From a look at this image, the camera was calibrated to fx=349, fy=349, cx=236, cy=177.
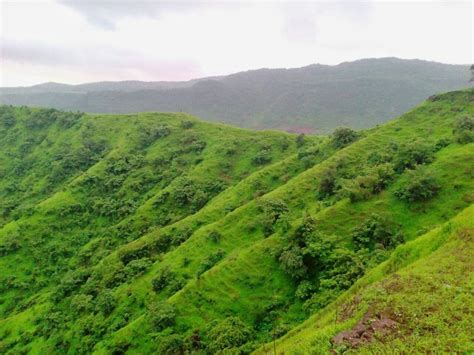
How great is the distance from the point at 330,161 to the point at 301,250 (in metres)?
26.5

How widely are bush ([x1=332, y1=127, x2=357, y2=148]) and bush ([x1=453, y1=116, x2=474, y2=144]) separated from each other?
66.2 ft

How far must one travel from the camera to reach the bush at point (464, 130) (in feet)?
181

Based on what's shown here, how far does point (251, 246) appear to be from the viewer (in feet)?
161

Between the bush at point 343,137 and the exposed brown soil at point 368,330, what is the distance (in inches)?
2527

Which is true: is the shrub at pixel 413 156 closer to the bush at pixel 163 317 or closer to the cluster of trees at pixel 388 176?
the cluster of trees at pixel 388 176

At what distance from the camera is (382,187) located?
5150 cm

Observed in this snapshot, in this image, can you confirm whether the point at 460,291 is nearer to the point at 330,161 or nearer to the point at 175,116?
the point at 330,161

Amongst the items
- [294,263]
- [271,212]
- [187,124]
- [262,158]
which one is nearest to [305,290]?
[294,263]

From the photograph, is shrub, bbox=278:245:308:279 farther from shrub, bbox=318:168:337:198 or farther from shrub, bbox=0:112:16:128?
shrub, bbox=0:112:16:128

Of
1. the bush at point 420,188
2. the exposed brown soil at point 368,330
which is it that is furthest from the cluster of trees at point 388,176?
the exposed brown soil at point 368,330

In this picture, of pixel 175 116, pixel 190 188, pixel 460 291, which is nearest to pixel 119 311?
pixel 190 188

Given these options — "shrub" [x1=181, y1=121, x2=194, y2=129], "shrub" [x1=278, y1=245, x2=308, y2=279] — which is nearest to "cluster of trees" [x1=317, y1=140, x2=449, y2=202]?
"shrub" [x1=278, y1=245, x2=308, y2=279]

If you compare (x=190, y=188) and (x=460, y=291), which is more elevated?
(x=460, y=291)

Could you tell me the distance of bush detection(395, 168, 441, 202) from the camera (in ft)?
151
